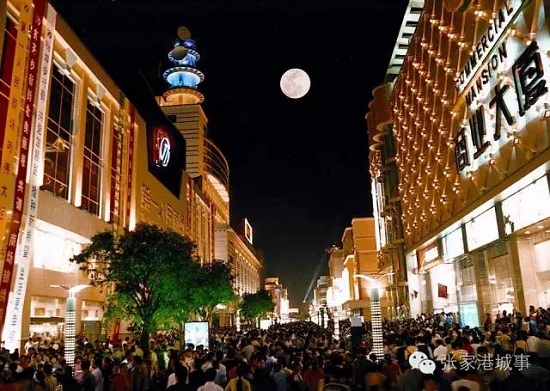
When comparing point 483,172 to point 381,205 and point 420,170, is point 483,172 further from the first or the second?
point 381,205

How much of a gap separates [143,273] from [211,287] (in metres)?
14.9

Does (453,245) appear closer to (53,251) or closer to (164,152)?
(53,251)

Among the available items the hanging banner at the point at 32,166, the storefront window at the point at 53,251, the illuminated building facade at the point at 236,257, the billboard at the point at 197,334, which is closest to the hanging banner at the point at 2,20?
the hanging banner at the point at 32,166

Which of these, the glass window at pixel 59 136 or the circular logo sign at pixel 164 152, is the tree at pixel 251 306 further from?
the glass window at pixel 59 136

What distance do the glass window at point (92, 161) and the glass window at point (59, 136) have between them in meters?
2.24

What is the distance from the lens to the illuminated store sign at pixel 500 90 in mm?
18578

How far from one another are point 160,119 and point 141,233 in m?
27.8

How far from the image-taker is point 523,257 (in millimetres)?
23891

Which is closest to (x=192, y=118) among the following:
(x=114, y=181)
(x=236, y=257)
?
(x=236, y=257)

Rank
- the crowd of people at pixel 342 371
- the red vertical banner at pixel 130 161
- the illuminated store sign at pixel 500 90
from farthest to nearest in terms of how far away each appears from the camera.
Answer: the red vertical banner at pixel 130 161, the illuminated store sign at pixel 500 90, the crowd of people at pixel 342 371

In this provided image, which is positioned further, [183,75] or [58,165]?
[183,75]

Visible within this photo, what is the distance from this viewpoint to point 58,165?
89.9ft

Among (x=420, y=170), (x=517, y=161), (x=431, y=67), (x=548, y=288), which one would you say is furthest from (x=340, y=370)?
(x=420, y=170)

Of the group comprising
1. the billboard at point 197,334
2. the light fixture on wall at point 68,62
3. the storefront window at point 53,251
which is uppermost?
the light fixture on wall at point 68,62
